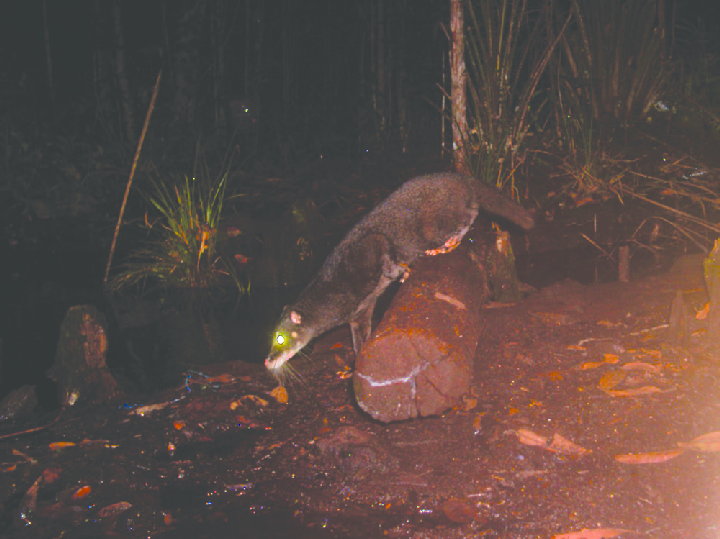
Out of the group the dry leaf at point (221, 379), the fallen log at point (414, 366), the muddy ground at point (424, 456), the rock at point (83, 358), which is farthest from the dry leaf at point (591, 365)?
the rock at point (83, 358)

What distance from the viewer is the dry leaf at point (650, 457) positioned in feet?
8.54

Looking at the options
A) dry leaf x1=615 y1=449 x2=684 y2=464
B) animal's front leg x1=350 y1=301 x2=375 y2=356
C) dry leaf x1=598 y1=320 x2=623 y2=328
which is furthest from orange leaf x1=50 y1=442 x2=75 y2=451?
dry leaf x1=598 y1=320 x2=623 y2=328

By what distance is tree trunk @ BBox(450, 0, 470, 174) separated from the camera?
20.6ft

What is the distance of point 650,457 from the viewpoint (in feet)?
8.59

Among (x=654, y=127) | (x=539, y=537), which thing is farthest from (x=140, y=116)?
(x=539, y=537)

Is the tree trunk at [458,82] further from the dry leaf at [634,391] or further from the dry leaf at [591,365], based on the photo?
the dry leaf at [634,391]

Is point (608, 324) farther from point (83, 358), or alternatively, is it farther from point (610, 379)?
point (83, 358)

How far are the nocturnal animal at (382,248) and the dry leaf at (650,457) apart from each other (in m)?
2.12

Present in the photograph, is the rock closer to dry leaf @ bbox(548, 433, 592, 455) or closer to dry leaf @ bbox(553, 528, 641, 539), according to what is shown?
dry leaf @ bbox(548, 433, 592, 455)

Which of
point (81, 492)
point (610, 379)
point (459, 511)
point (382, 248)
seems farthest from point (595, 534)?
point (382, 248)

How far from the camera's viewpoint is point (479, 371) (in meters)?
3.55

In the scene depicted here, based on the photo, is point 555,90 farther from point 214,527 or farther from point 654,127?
point 214,527

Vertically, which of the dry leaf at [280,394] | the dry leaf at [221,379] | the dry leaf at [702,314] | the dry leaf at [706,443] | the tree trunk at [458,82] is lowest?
the dry leaf at [221,379]

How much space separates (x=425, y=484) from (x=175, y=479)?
1.27m
